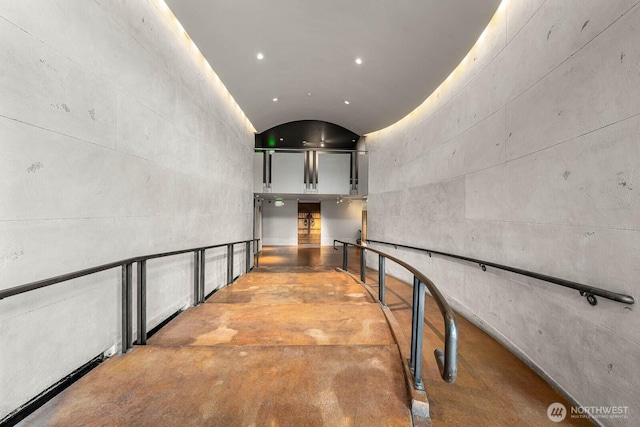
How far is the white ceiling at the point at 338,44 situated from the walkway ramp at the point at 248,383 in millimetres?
3845

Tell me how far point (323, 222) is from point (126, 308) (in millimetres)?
11851

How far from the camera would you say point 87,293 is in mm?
2037

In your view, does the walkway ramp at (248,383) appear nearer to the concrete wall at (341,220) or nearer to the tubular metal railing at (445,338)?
the tubular metal railing at (445,338)

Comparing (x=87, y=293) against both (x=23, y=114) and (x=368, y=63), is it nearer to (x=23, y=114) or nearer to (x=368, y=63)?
(x=23, y=114)

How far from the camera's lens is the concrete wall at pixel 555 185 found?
164 centimetres

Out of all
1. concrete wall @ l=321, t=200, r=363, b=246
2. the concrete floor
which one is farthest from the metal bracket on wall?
concrete wall @ l=321, t=200, r=363, b=246

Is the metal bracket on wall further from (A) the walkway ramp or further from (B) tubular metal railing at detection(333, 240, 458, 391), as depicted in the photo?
(A) the walkway ramp

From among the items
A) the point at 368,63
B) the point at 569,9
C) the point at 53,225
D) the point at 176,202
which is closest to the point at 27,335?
the point at 53,225

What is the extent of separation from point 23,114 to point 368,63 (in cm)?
451

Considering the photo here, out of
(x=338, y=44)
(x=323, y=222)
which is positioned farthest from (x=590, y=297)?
(x=323, y=222)

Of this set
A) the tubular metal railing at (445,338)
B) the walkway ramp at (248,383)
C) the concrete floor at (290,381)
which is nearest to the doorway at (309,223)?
the concrete floor at (290,381)

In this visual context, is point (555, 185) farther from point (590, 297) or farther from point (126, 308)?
point (126, 308)

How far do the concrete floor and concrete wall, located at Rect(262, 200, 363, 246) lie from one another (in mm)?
10551

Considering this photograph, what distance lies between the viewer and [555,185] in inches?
87.1
